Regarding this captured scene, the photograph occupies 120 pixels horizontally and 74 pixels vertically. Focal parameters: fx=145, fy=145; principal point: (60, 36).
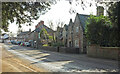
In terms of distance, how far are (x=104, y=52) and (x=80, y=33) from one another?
12761mm

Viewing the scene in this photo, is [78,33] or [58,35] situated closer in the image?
[78,33]

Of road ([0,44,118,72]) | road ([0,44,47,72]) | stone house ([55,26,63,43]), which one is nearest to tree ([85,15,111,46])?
road ([0,44,118,72])

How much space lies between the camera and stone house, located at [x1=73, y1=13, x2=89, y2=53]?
30527 millimetres

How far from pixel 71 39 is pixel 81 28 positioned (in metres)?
5.55

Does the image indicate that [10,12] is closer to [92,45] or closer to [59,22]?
[92,45]

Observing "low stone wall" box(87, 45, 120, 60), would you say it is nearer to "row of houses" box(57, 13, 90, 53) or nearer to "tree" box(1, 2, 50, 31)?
"row of houses" box(57, 13, 90, 53)

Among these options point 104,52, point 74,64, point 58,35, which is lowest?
point 74,64

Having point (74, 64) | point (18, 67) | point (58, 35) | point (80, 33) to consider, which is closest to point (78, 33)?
point (80, 33)

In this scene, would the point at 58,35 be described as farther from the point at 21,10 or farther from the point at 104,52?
the point at 21,10

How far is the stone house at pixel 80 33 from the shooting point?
30.5 metres

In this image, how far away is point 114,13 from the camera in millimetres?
11227

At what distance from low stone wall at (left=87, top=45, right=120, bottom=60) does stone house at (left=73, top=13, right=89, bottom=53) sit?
8224 millimetres

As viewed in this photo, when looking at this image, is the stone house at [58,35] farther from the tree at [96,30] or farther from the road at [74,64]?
the road at [74,64]

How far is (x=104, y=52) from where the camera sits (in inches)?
Answer: 758
